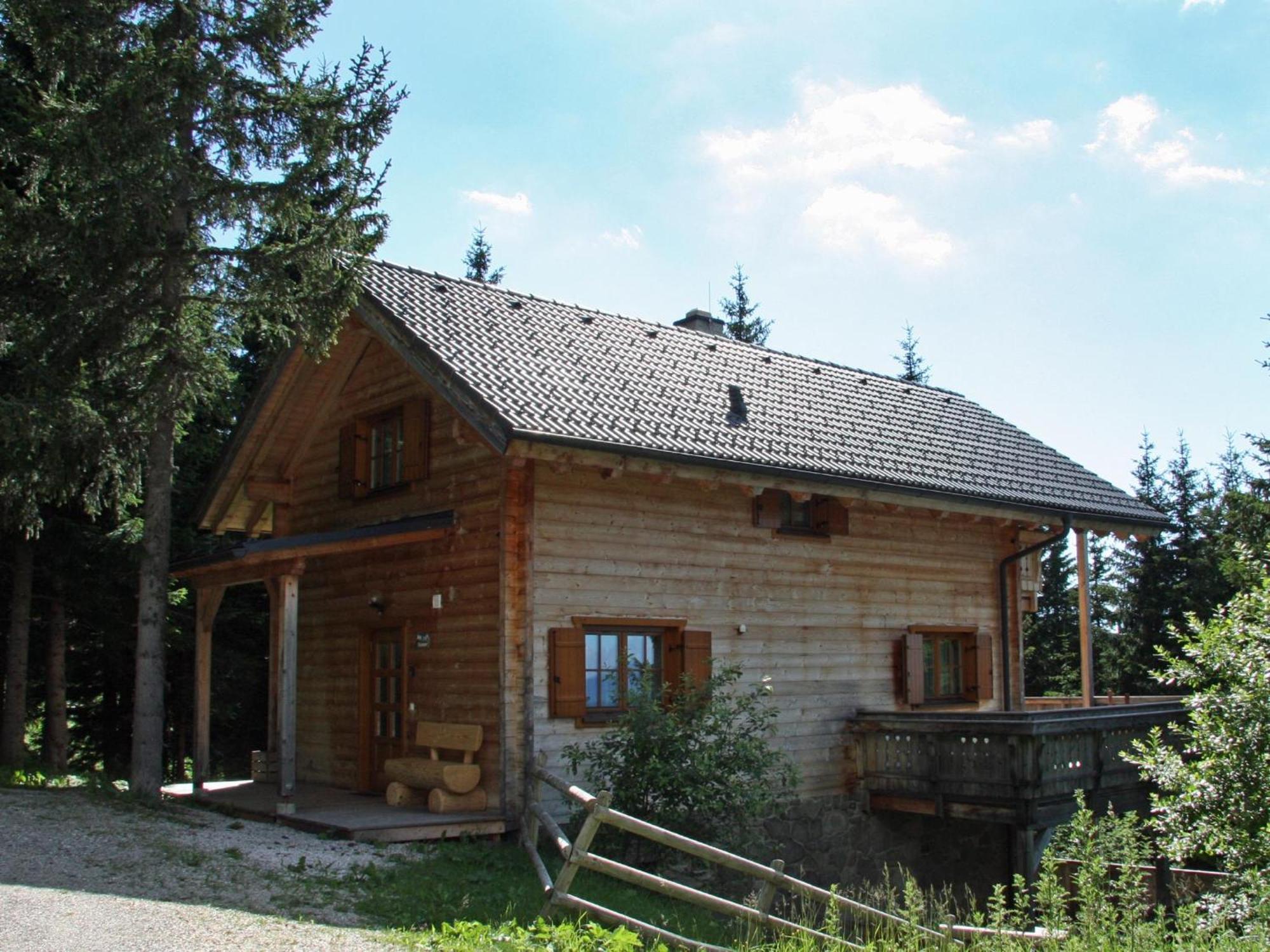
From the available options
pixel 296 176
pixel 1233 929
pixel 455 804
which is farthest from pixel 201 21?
pixel 1233 929

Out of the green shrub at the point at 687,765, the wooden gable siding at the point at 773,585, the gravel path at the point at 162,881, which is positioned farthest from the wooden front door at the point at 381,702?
the green shrub at the point at 687,765

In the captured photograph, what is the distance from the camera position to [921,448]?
663 inches

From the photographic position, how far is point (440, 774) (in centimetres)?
1191

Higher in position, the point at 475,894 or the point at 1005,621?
the point at 1005,621

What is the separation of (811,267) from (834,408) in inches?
90.1

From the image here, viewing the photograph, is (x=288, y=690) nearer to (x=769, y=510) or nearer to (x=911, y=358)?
(x=769, y=510)

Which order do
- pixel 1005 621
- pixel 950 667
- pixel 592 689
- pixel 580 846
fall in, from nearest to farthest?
pixel 580 846
pixel 592 689
pixel 950 667
pixel 1005 621

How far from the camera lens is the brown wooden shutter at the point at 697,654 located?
13.1 metres

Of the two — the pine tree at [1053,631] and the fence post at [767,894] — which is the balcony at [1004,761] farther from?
the pine tree at [1053,631]

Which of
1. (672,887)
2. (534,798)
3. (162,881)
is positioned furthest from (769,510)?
(162,881)

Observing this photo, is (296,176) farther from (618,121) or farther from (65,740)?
(65,740)

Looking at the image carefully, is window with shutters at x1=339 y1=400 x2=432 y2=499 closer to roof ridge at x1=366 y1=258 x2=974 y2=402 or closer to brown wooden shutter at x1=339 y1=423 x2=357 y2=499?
brown wooden shutter at x1=339 y1=423 x2=357 y2=499

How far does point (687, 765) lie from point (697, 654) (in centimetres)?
233

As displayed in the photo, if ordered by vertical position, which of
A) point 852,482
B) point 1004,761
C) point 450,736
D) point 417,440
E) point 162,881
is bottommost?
point 162,881
